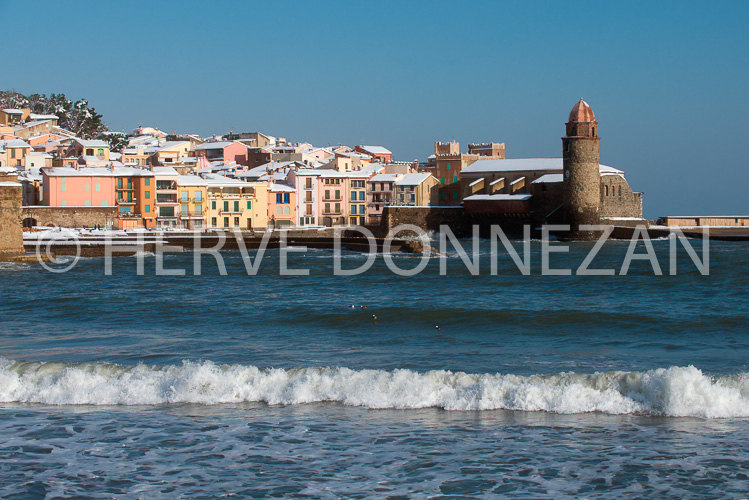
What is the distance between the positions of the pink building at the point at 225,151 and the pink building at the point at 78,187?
2223 cm

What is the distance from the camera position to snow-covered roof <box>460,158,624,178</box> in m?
50.8

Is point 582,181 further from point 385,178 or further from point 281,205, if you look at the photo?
point 281,205

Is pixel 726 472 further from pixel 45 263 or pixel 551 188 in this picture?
pixel 551 188

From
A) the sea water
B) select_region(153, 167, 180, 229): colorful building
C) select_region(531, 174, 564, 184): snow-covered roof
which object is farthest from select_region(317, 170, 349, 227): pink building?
the sea water

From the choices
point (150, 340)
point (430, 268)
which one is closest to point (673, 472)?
point (150, 340)

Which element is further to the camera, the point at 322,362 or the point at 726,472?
the point at 322,362

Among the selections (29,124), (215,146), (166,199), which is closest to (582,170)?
(166,199)

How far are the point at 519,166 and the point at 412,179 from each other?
6.53 m

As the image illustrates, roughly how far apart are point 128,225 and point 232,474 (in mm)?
40773

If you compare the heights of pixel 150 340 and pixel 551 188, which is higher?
pixel 551 188

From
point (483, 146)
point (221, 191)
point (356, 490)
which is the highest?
point (483, 146)

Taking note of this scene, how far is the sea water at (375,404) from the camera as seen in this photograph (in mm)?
5883

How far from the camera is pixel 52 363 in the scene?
30.7 feet

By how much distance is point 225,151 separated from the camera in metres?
67.7
